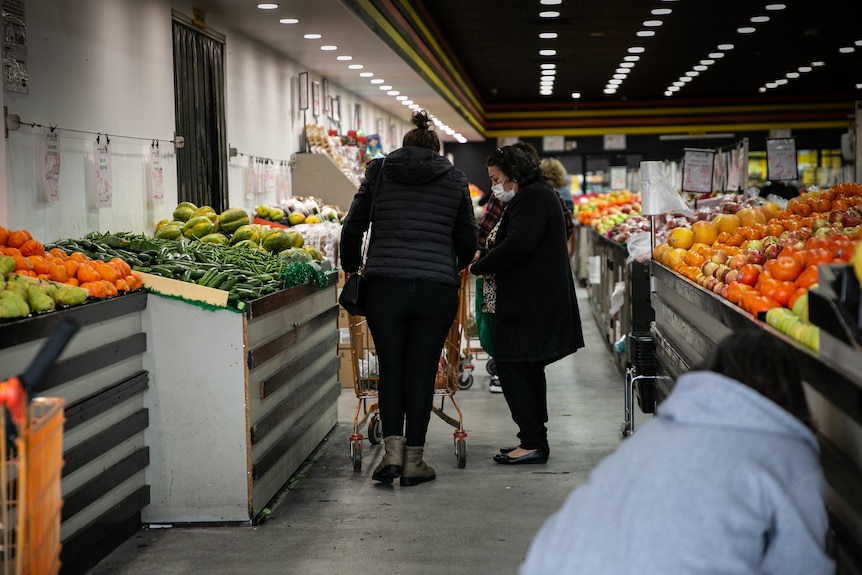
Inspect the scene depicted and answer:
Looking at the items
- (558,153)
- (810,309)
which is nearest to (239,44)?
(810,309)

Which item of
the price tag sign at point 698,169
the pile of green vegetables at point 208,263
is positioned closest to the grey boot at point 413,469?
the pile of green vegetables at point 208,263

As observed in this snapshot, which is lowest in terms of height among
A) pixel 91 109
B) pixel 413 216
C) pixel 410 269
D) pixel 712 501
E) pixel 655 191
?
pixel 712 501

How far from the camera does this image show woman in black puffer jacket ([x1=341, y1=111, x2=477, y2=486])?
15.4 feet

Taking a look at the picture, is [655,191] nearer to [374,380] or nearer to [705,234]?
[705,234]

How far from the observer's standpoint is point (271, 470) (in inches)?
179

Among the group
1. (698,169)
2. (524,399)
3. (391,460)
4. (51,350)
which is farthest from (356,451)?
(698,169)

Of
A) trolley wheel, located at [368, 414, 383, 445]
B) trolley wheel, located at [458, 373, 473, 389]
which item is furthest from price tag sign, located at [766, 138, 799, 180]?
trolley wheel, located at [368, 414, 383, 445]

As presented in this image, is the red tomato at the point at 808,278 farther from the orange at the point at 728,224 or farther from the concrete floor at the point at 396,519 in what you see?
the orange at the point at 728,224

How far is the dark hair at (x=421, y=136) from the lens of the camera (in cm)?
484

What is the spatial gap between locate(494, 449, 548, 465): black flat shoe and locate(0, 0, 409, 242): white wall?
2.51 metres

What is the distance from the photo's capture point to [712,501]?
174 cm

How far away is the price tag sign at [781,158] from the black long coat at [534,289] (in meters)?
3.28

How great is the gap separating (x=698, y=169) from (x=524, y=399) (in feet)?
10.9

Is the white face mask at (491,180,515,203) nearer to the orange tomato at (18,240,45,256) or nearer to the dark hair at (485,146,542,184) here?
the dark hair at (485,146,542,184)
